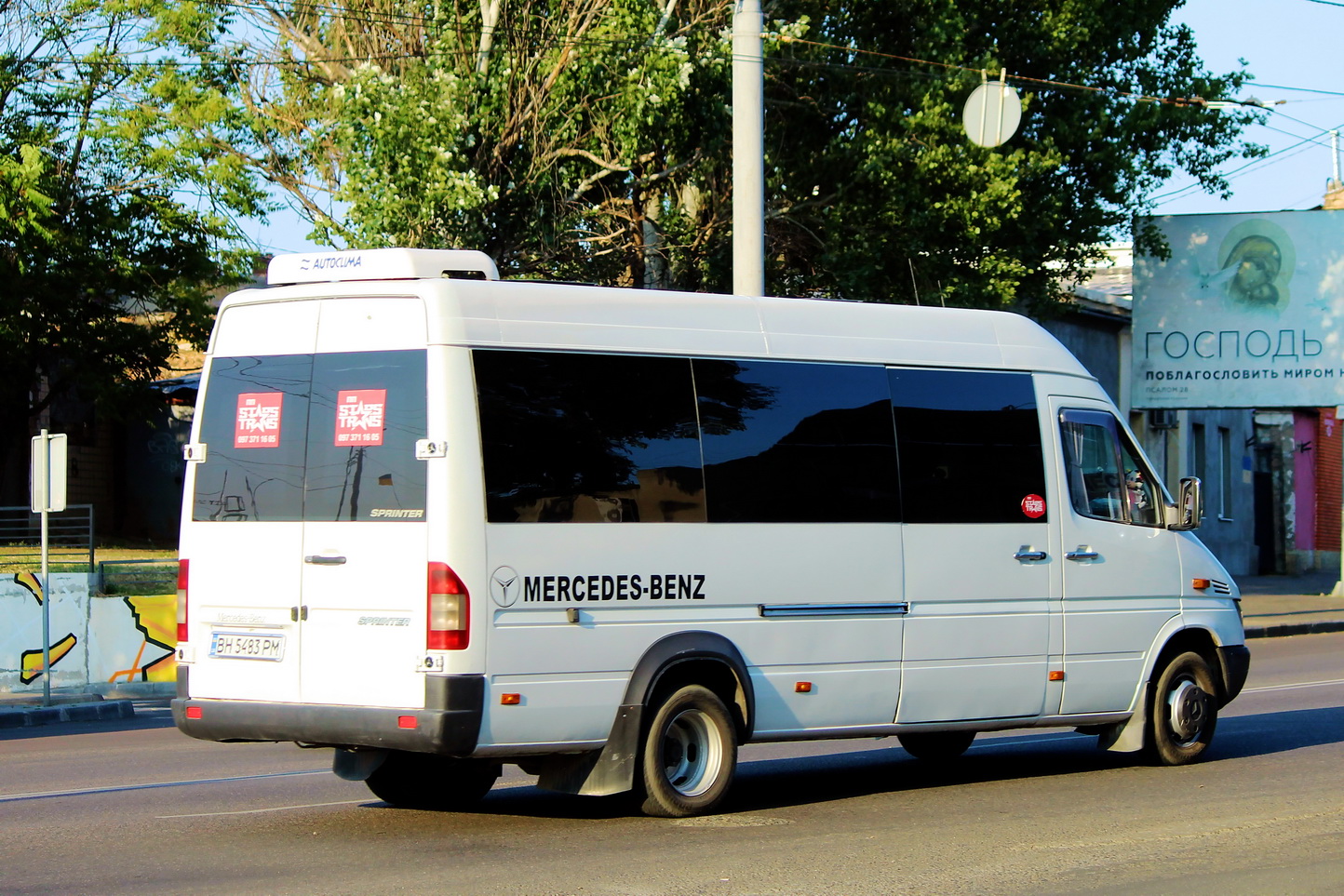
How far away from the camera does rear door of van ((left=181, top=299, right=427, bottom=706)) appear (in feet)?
25.1

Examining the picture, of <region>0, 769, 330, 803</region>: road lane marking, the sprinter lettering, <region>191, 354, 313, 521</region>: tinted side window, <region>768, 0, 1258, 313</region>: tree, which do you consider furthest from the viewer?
<region>768, 0, 1258, 313</region>: tree

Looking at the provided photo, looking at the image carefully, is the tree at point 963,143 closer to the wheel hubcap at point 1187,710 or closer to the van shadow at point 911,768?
the van shadow at point 911,768

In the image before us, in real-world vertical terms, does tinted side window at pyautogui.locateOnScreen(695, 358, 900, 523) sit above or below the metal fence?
above

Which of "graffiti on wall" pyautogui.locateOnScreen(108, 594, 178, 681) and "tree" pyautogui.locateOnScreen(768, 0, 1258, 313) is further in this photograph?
"tree" pyautogui.locateOnScreen(768, 0, 1258, 313)

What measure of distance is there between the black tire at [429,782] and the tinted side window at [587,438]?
181 cm

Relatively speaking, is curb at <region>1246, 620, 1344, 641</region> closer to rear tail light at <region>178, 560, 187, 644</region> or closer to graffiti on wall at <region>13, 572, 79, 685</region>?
graffiti on wall at <region>13, 572, 79, 685</region>

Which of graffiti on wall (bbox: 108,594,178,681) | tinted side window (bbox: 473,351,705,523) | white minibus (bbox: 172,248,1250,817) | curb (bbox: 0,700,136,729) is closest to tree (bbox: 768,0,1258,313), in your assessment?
graffiti on wall (bbox: 108,594,178,681)

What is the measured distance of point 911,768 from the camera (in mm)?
10852

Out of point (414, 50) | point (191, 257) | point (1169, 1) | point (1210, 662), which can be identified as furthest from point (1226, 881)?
point (191, 257)

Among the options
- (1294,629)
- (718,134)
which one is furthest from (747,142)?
(1294,629)

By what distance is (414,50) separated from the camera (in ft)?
71.5

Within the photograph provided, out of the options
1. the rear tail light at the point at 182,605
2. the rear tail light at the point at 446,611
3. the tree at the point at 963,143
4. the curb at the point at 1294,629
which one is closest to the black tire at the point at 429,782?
the rear tail light at the point at 182,605

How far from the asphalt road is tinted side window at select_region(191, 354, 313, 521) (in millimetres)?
1615

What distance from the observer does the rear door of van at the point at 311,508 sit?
765cm
